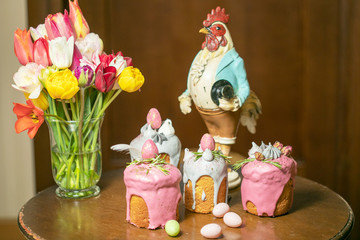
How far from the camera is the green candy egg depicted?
1.02 metres

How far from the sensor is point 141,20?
2146 mm

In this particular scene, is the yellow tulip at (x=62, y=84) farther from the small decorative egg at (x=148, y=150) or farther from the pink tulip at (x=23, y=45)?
the small decorative egg at (x=148, y=150)

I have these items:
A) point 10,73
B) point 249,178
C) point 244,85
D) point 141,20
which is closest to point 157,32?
point 141,20

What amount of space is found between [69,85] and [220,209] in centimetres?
43

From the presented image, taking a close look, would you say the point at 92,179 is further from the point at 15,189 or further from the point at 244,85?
the point at 15,189

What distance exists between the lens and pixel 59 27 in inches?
47.1

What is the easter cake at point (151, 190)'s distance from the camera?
3.41ft

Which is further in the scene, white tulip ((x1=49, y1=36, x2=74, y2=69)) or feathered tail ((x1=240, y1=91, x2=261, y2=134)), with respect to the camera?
feathered tail ((x1=240, y1=91, x2=261, y2=134))

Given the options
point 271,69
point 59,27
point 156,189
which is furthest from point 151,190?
point 271,69

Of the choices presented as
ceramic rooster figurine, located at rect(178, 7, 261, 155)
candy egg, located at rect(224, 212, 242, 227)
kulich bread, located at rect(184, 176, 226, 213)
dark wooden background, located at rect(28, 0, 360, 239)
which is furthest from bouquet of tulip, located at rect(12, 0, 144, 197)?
dark wooden background, located at rect(28, 0, 360, 239)

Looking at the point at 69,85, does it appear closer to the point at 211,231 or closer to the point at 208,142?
the point at 208,142

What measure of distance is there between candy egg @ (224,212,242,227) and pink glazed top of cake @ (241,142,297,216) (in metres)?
0.07

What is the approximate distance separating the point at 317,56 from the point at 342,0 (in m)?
0.25

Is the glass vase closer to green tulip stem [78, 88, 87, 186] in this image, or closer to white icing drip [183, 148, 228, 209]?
green tulip stem [78, 88, 87, 186]
